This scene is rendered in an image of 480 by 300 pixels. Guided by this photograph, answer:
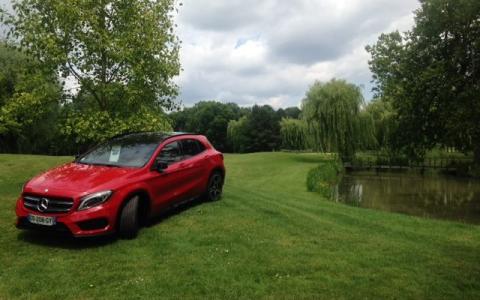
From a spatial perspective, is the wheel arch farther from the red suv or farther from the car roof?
the car roof

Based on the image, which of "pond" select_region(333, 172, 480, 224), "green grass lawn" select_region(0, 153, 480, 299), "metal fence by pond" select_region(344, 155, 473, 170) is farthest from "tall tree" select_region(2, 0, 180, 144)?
"metal fence by pond" select_region(344, 155, 473, 170)

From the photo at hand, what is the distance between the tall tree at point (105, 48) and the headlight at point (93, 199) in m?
4.68

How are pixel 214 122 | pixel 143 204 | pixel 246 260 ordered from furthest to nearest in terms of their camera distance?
pixel 214 122
pixel 143 204
pixel 246 260

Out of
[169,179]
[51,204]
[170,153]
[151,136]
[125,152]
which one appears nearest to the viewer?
[51,204]

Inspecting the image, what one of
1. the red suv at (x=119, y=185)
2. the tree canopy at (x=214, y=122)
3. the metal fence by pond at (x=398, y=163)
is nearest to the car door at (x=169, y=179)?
the red suv at (x=119, y=185)

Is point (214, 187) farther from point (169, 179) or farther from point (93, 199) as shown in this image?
point (93, 199)

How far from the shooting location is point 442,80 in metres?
18.8

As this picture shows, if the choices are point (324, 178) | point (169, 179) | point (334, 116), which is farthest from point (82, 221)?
point (334, 116)

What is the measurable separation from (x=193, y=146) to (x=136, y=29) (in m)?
4.01

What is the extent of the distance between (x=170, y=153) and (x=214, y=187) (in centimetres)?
206

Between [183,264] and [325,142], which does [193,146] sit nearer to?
[183,264]

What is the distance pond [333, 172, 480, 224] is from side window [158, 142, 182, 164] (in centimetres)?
1147

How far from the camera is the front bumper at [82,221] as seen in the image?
632 cm

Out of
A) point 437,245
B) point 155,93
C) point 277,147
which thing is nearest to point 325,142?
point 155,93
